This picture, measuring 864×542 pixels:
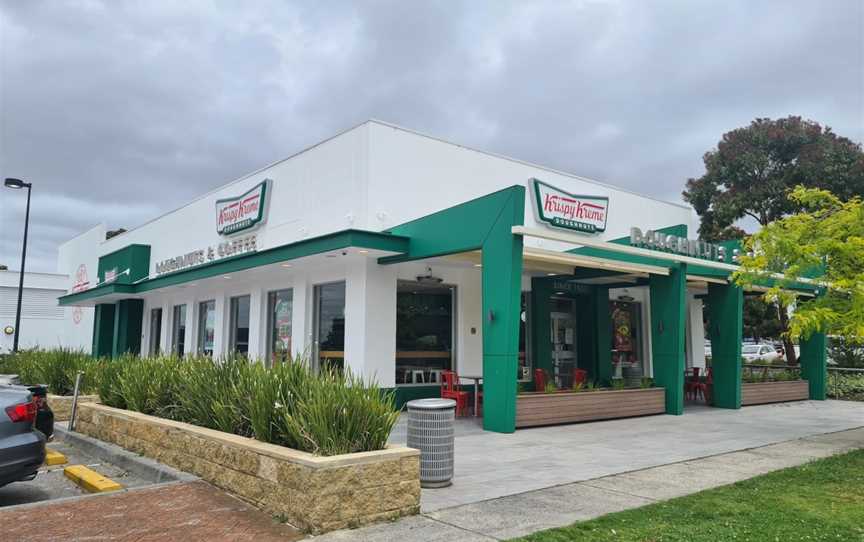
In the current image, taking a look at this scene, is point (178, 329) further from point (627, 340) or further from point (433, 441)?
point (433, 441)

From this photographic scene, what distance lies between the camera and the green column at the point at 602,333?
19.3 m

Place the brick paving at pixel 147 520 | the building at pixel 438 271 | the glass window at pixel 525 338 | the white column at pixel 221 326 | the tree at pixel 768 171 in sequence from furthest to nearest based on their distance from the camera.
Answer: the tree at pixel 768 171
the white column at pixel 221 326
the glass window at pixel 525 338
the building at pixel 438 271
the brick paving at pixel 147 520

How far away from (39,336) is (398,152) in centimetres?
3711

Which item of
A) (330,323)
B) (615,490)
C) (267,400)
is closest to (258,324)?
(330,323)

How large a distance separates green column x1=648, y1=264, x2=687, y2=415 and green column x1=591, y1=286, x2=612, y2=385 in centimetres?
470

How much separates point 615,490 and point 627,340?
15484mm

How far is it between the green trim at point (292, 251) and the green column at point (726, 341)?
8544 mm

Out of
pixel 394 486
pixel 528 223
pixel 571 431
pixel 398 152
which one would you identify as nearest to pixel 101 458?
pixel 394 486

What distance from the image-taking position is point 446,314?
15547 mm

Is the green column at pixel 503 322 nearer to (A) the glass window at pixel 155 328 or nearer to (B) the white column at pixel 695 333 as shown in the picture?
(B) the white column at pixel 695 333

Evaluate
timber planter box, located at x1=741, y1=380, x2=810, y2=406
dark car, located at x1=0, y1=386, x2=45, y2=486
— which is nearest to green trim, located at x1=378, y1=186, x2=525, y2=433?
dark car, located at x1=0, y1=386, x2=45, y2=486

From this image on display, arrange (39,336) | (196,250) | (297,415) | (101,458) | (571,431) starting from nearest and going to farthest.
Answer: (297,415), (101,458), (571,431), (196,250), (39,336)

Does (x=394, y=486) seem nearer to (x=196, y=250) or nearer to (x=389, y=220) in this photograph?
(x=389, y=220)

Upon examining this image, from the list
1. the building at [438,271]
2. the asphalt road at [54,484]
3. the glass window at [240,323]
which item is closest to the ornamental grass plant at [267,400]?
the asphalt road at [54,484]
